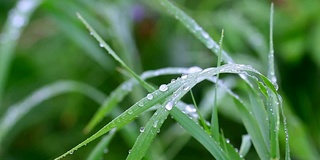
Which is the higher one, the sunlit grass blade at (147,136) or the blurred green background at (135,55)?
the blurred green background at (135,55)

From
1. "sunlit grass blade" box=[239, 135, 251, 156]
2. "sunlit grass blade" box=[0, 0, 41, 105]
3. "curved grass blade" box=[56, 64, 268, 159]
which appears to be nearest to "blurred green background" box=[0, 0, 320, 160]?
"sunlit grass blade" box=[0, 0, 41, 105]

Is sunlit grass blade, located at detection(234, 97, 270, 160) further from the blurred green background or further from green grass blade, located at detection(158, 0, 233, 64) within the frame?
the blurred green background

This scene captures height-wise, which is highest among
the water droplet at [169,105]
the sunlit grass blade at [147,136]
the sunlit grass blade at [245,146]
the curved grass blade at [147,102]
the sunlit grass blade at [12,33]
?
the sunlit grass blade at [12,33]

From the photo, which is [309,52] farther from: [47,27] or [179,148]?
[47,27]

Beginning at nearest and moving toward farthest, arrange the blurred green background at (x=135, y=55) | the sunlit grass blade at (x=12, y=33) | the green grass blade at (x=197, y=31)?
the green grass blade at (x=197, y=31) → the sunlit grass blade at (x=12, y=33) → the blurred green background at (x=135, y=55)

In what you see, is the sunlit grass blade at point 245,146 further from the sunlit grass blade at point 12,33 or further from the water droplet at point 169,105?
the sunlit grass blade at point 12,33

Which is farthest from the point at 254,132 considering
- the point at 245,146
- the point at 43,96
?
the point at 43,96

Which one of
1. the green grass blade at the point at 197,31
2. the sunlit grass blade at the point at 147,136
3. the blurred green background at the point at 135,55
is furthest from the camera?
the blurred green background at the point at 135,55

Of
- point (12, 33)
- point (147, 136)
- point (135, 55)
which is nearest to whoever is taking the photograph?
point (147, 136)

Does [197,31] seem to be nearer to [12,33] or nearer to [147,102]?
[147,102]

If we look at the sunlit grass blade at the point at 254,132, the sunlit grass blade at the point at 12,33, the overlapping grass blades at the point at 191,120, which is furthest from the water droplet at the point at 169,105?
the sunlit grass blade at the point at 12,33

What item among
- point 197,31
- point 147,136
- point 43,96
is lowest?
point 147,136
